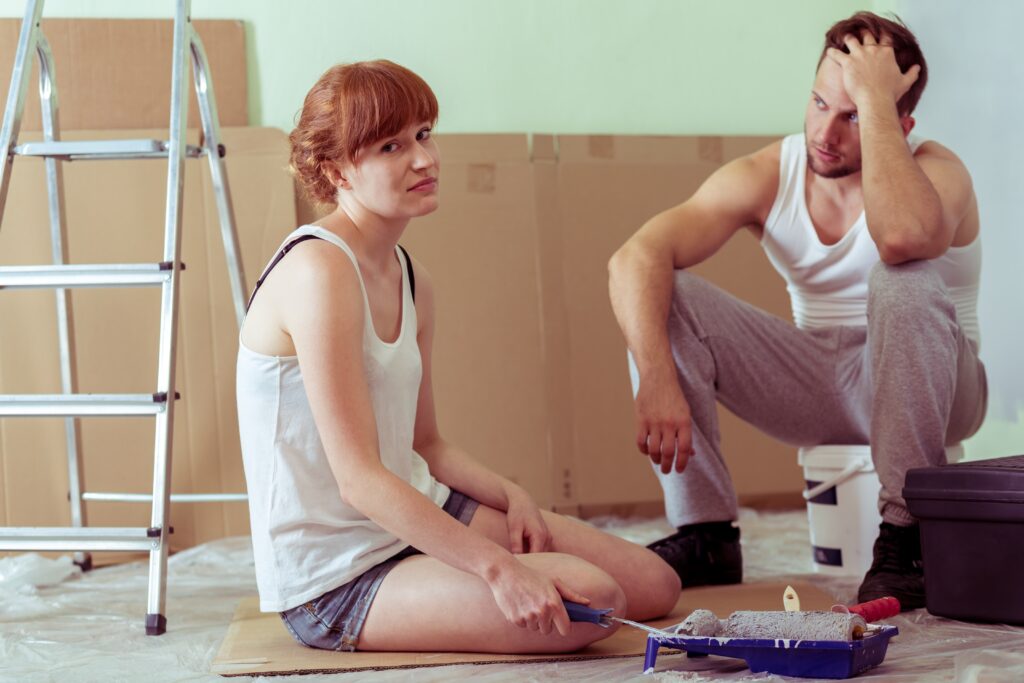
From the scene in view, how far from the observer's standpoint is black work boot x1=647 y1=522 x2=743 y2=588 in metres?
2.09

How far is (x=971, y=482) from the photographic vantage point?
5.43 feet

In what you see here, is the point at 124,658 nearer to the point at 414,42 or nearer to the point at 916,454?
the point at 916,454

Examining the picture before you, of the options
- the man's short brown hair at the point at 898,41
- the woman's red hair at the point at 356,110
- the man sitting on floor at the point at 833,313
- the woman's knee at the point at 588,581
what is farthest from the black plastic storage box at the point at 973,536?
the woman's red hair at the point at 356,110

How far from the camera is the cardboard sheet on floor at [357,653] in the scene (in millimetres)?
1539

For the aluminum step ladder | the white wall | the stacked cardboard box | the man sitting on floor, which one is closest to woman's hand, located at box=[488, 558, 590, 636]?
the man sitting on floor

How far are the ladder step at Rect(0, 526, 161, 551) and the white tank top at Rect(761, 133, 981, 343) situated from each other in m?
1.31

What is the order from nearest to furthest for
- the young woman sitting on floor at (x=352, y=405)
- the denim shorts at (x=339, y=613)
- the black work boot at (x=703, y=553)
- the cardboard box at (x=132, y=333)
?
the young woman sitting on floor at (x=352, y=405), the denim shorts at (x=339, y=613), the black work boot at (x=703, y=553), the cardboard box at (x=132, y=333)

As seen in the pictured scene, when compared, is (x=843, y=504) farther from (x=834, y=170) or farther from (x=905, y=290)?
(x=834, y=170)

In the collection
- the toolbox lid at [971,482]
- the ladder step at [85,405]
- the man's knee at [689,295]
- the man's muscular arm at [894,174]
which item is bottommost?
the toolbox lid at [971,482]

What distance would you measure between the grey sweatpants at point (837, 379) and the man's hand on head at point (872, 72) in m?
0.36

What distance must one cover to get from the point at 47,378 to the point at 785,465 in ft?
6.59

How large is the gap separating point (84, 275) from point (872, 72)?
1.48 m

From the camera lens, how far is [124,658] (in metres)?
1.69

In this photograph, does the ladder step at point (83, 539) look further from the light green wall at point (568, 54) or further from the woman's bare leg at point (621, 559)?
the light green wall at point (568, 54)
